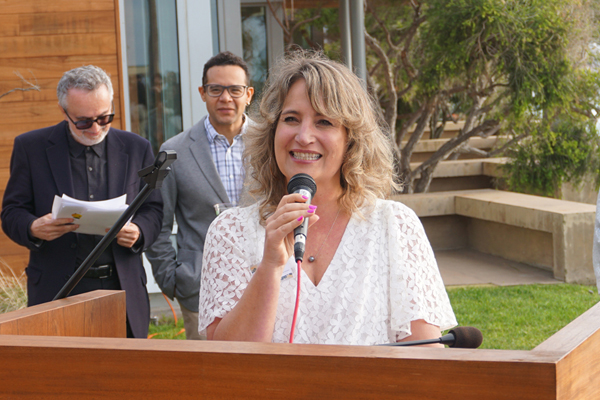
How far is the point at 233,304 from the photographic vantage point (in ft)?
6.58

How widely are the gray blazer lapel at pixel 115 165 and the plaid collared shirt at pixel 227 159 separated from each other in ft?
2.11

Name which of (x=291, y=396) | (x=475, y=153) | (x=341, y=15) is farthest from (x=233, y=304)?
(x=475, y=153)

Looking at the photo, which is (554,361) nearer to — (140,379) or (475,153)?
(140,379)

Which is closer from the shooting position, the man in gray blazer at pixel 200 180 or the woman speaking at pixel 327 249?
the woman speaking at pixel 327 249

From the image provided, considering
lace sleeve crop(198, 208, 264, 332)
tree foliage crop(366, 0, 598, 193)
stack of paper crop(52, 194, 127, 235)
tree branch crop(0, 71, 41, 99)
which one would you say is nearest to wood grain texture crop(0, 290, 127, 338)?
lace sleeve crop(198, 208, 264, 332)

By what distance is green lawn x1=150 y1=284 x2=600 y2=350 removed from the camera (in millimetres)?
5410

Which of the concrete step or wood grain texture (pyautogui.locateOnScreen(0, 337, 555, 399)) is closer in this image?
wood grain texture (pyautogui.locateOnScreen(0, 337, 555, 399))

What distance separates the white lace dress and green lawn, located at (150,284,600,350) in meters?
3.36

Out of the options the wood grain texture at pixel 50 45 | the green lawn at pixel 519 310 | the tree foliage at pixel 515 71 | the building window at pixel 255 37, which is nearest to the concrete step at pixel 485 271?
the green lawn at pixel 519 310

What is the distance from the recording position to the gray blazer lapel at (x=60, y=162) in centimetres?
330

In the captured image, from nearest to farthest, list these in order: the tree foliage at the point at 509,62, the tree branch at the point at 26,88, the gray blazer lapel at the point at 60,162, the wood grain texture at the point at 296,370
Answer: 1. the wood grain texture at the point at 296,370
2. the gray blazer lapel at the point at 60,162
3. the tree branch at the point at 26,88
4. the tree foliage at the point at 509,62

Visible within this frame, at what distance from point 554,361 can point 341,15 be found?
25.5 feet

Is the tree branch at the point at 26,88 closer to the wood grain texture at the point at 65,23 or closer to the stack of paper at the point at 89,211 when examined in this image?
the wood grain texture at the point at 65,23

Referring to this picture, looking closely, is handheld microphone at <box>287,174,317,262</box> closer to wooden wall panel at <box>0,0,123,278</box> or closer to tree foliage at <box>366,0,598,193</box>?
wooden wall panel at <box>0,0,123,278</box>
